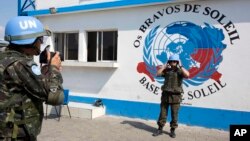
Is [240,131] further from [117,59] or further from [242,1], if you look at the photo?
[117,59]

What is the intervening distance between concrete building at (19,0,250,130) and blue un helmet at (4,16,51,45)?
4983 millimetres

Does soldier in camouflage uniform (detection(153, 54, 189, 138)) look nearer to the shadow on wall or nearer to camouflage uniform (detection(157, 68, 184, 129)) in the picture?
camouflage uniform (detection(157, 68, 184, 129))

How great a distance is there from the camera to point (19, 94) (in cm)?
194

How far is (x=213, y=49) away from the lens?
20.7 ft

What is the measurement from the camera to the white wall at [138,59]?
5.98 meters

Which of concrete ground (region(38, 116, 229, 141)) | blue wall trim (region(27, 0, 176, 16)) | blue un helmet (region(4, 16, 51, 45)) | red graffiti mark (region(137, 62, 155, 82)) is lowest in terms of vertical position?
concrete ground (region(38, 116, 229, 141))

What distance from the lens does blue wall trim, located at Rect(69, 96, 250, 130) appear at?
607 centimetres

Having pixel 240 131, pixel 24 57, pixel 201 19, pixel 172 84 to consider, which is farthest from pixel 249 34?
pixel 24 57

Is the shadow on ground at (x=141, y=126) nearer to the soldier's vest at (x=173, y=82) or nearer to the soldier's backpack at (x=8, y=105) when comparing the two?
the soldier's vest at (x=173, y=82)

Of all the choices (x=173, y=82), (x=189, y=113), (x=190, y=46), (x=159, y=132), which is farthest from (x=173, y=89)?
(x=190, y=46)

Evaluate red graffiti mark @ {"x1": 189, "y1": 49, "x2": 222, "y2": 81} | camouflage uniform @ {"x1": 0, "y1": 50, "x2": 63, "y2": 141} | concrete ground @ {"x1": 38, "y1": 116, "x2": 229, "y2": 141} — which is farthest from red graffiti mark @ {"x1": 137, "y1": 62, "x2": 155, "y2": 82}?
camouflage uniform @ {"x1": 0, "y1": 50, "x2": 63, "y2": 141}

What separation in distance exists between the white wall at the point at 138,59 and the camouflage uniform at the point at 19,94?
5.00m

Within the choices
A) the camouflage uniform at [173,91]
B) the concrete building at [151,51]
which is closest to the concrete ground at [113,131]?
the concrete building at [151,51]

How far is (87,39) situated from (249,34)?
4487mm
